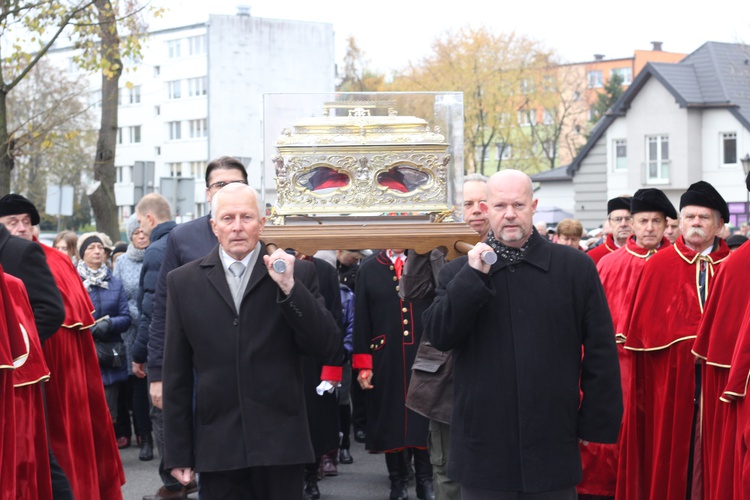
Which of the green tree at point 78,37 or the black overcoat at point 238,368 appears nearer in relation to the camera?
the black overcoat at point 238,368

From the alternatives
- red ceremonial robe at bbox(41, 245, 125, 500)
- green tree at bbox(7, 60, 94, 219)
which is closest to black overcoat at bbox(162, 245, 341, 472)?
red ceremonial robe at bbox(41, 245, 125, 500)

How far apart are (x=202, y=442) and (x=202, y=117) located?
240 ft

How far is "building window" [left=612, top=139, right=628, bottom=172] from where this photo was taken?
58000mm

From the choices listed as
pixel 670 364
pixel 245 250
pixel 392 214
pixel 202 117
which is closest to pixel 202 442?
pixel 245 250

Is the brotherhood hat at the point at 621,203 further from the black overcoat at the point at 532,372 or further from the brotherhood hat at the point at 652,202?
the black overcoat at the point at 532,372

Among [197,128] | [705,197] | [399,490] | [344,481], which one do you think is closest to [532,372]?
[705,197]

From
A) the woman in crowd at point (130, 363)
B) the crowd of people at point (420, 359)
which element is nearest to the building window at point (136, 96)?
the woman in crowd at point (130, 363)

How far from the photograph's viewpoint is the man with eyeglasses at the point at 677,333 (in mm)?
8008

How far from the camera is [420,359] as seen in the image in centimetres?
697

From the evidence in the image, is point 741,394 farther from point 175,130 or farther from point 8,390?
point 175,130

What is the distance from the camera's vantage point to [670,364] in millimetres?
8188

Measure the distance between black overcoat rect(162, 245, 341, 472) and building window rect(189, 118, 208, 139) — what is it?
72712 millimetres

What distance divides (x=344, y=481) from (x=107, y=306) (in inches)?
119

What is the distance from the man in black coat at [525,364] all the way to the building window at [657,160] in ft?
170
